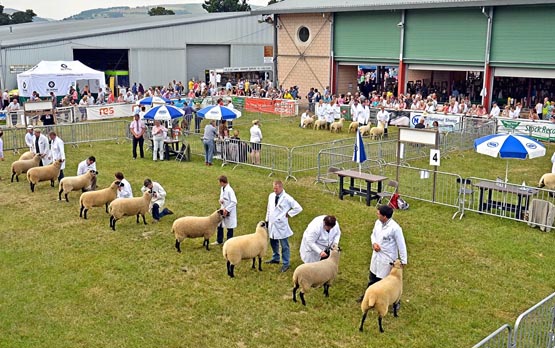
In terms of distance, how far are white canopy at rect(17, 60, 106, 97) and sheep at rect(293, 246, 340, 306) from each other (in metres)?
29.8

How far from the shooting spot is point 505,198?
1484 centimetres

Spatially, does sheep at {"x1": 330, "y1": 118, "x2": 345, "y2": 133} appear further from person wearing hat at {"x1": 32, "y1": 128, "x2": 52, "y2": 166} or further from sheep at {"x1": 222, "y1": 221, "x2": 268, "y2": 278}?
sheep at {"x1": 222, "y1": 221, "x2": 268, "y2": 278}

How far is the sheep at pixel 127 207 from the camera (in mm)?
14188

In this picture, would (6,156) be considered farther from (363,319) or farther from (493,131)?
(493,131)

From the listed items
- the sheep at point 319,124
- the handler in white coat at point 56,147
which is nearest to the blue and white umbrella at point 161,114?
the handler in white coat at point 56,147

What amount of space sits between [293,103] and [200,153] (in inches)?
496

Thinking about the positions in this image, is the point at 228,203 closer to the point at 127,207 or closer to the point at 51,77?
the point at 127,207

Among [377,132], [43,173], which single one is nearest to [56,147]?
[43,173]

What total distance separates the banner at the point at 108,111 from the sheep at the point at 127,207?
1916 centimetres

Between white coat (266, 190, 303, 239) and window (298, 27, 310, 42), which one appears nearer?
white coat (266, 190, 303, 239)

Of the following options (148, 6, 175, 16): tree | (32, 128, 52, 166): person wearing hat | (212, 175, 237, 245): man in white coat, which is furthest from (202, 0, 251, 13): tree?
(212, 175, 237, 245): man in white coat

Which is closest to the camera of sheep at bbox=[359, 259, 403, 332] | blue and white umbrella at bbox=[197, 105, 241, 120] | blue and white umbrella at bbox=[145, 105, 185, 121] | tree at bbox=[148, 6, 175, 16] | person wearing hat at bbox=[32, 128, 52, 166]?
sheep at bbox=[359, 259, 403, 332]

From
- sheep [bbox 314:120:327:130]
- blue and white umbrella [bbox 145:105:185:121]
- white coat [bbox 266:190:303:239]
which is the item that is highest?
blue and white umbrella [bbox 145:105:185:121]

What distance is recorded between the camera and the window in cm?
4074
